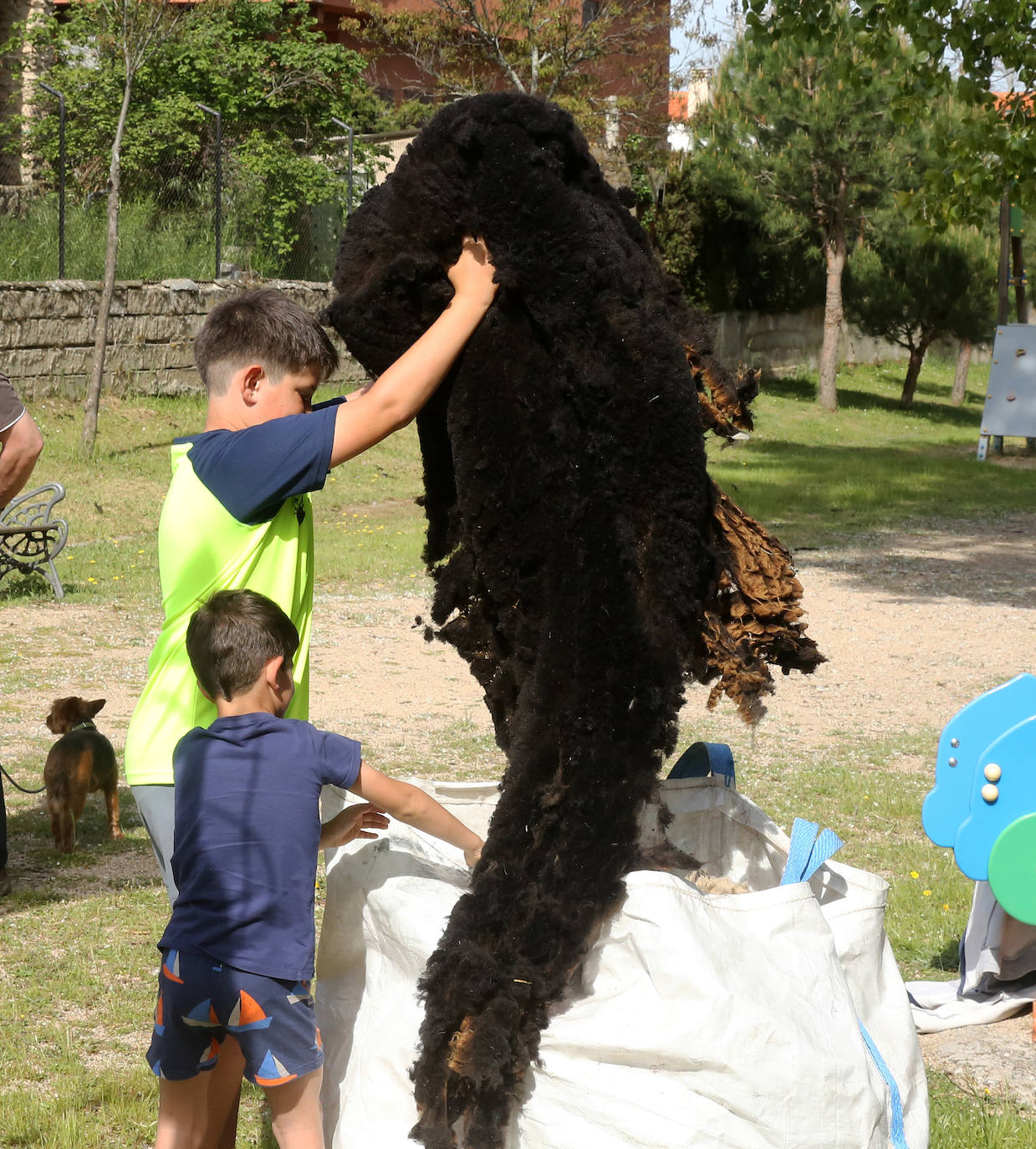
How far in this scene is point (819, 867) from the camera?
2.40 metres

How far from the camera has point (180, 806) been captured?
224cm

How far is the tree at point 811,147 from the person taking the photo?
80.0ft

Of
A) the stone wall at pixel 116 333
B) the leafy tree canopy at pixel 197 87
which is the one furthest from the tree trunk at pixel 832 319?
the leafy tree canopy at pixel 197 87

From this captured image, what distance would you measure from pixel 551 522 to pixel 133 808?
433 cm

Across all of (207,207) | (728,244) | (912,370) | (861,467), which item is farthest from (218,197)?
(912,370)

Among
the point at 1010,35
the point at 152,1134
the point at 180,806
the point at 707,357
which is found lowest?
the point at 152,1134

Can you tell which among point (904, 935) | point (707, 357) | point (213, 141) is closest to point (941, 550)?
point (904, 935)

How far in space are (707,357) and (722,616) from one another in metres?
0.48

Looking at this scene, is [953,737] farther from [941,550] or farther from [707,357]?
[941,550]

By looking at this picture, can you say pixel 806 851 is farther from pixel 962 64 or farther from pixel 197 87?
pixel 197 87

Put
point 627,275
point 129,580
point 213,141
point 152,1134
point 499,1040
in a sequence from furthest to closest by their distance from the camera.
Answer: point 213,141, point 129,580, point 152,1134, point 627,275, point 499,1040

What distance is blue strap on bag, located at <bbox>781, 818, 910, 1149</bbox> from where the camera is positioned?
2.17m

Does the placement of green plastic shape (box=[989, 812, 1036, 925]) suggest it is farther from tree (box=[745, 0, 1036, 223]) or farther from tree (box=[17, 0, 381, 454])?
tree (box=[17, 0, 381, 454])

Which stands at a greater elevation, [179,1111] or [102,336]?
[102,336]
